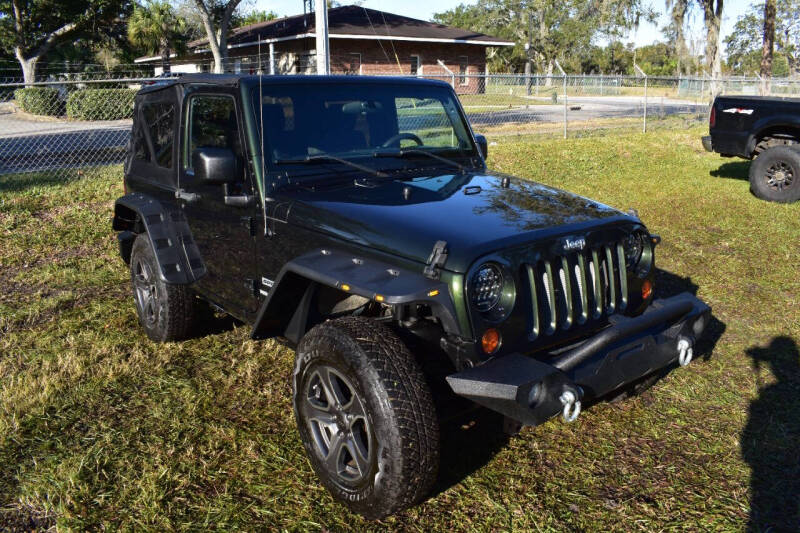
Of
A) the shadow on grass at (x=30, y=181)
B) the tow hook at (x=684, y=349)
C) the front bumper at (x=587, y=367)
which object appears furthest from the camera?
the shadow on grass at (x=30, y=181)

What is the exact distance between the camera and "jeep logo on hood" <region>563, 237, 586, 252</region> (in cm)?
305

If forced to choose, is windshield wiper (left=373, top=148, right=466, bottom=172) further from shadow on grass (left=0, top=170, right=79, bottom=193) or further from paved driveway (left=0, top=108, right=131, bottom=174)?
paved driveway (left=0, top=108, right=131, bottom=174)

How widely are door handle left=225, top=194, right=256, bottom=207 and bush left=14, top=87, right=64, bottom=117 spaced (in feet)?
75.6

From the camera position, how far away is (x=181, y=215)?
4352 millimetres

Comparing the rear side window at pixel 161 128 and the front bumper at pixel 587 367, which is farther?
the rear side window at pixel 161 128

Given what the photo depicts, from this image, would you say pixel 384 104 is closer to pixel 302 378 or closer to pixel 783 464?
pixel 302 378

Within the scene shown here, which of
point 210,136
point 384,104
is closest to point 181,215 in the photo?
point 210,136

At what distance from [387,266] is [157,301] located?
2.41 metres

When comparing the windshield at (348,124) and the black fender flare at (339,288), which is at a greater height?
the windshield at (348,124)

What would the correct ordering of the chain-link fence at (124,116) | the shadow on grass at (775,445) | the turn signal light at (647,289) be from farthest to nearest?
1. the chain-link fence at (124,116)
2. the turn signal light at (647,289)
3. the shadow on grass at (775,445)

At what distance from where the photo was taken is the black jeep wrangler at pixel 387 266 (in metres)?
2.69

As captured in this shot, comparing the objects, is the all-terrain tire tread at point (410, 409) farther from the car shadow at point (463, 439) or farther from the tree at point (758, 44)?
the tree at point (758, 44)

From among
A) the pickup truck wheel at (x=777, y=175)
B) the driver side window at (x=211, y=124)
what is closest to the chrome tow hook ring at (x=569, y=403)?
the driver side window at (x=211, y=124)

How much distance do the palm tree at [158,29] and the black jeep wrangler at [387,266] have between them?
2905 centimetres
